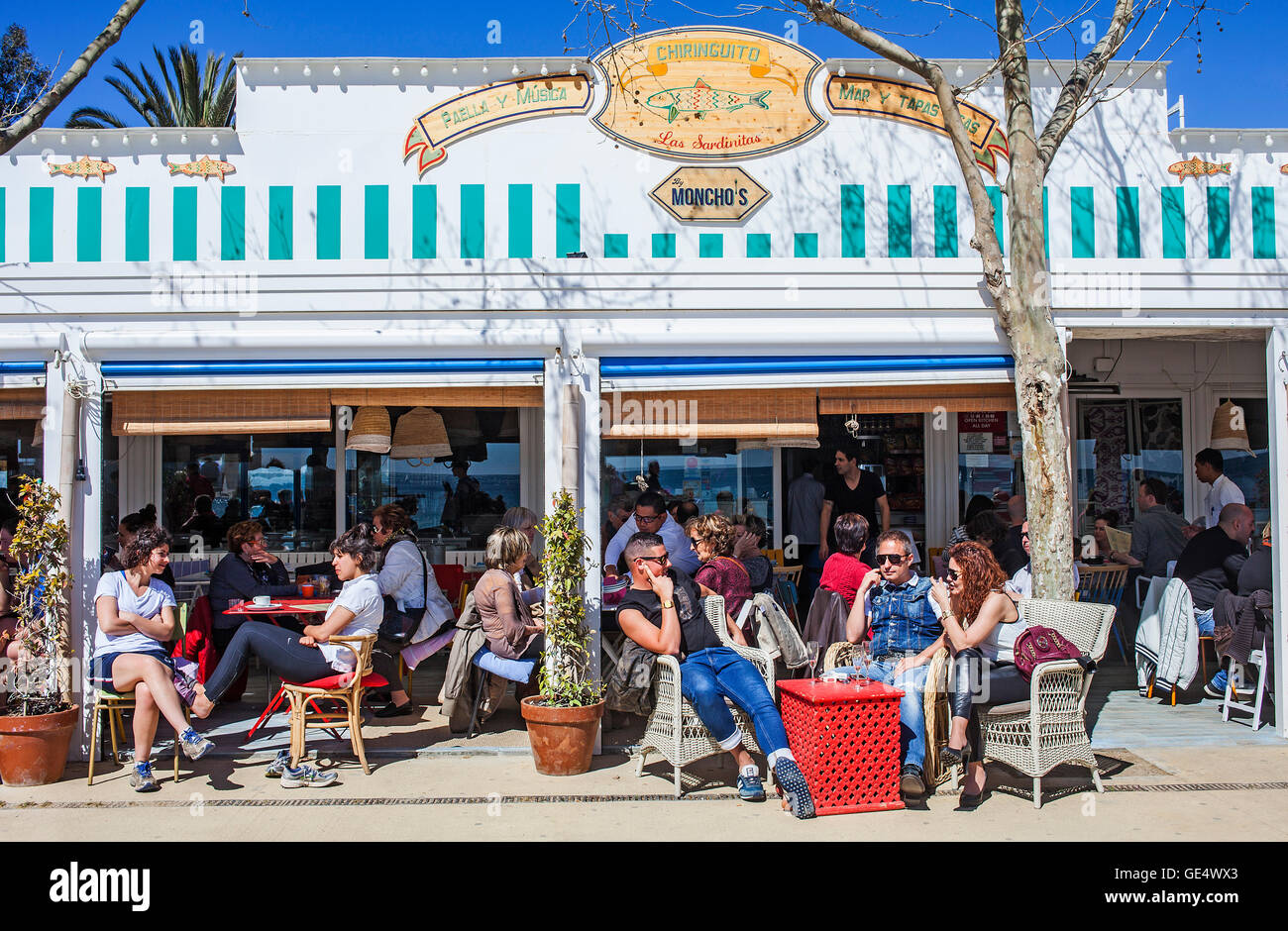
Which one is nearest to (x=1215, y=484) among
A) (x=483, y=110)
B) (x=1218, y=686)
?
(x=1218, y=686)

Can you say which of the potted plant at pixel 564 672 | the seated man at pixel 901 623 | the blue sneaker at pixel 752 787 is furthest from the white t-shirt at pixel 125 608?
the seated man at pixel 901 623

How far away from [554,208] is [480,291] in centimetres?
137

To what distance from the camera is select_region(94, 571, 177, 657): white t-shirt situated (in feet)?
17.5

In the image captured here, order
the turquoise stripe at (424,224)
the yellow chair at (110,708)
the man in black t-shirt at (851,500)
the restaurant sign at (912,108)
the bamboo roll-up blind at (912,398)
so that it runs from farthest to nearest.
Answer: the man in black t-shirt at (851,500) → the restaurant sign at (912,108) → the turquoise stripe at (424,224) → the bamboo roll-up blind at (912,398) → the yellow chair at (110,708)

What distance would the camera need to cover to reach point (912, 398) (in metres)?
6.42

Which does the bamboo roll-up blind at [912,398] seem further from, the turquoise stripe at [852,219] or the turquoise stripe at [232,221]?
the turquoise stripe at [232,221]

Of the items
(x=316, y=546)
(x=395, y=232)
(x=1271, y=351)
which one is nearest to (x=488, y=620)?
(x=395, y=232)

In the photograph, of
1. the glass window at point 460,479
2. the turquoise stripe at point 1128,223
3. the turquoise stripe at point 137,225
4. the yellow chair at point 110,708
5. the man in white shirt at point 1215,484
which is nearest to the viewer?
the yellow chair at point 110,708

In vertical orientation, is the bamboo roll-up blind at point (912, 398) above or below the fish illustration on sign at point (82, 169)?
below

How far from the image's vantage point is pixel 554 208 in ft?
23.0

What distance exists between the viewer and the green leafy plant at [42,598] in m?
5.42

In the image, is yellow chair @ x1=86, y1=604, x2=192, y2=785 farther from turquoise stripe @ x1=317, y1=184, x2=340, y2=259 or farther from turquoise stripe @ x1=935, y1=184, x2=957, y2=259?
turquoise stripe @ x1=935, y1=184, x2=957, y2=259

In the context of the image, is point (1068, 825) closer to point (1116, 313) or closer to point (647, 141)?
point (1116, 313)

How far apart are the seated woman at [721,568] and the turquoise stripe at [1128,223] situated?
3.41 m
